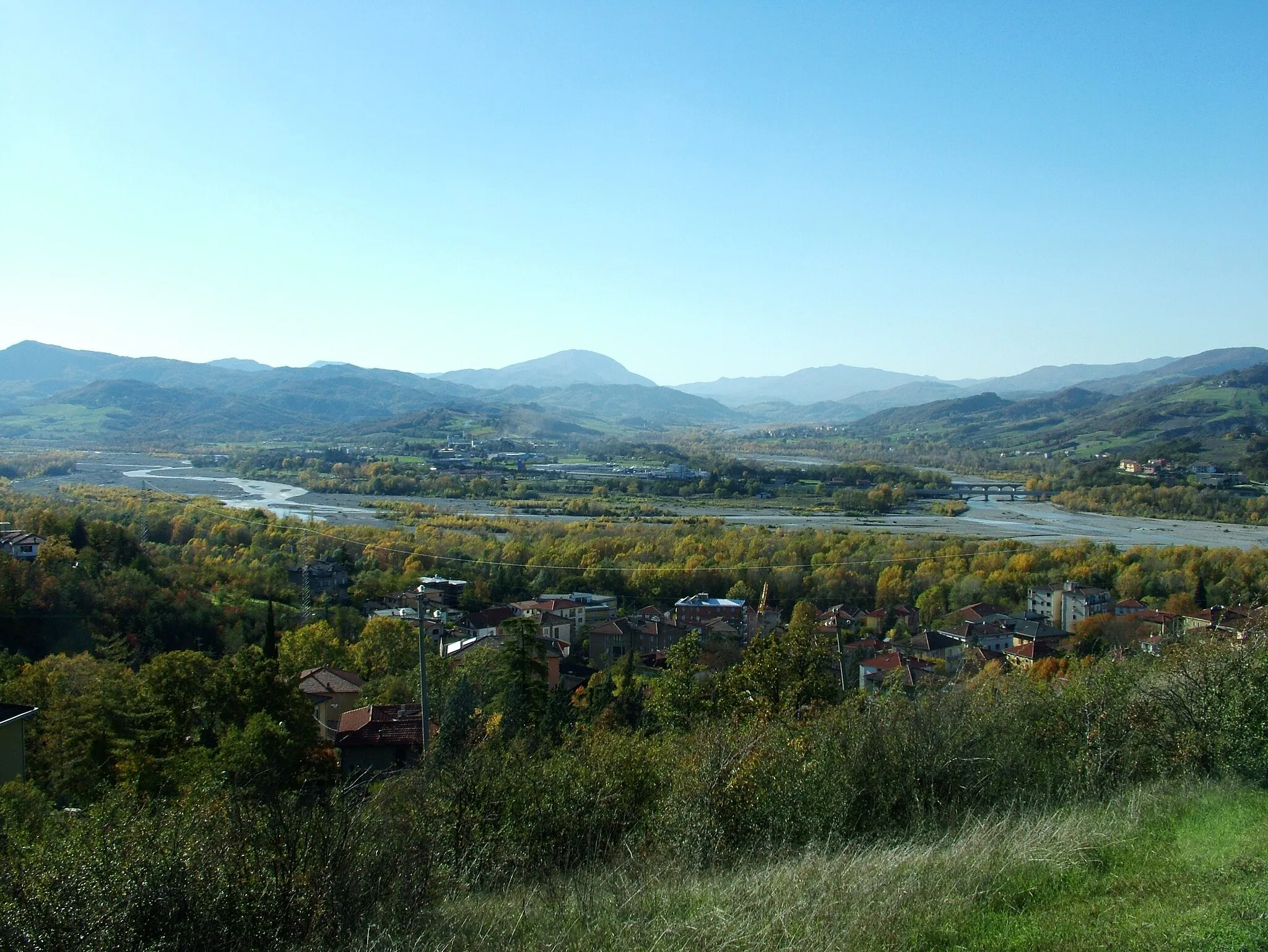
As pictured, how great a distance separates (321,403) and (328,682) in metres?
Answer: 51.3

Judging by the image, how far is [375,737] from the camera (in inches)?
344

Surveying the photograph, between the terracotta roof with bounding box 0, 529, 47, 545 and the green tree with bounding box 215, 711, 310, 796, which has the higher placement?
the terracotta roof with bounding box 0, 529, 47, 545

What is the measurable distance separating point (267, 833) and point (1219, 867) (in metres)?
3.21

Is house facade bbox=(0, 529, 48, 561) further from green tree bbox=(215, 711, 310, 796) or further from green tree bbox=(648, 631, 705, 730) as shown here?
green tree bbox=(648, 631, 705, 730)

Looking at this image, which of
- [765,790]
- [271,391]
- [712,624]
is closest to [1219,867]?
[765,790]

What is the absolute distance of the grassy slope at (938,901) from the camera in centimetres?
259

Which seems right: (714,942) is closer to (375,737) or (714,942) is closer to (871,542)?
(375,737)

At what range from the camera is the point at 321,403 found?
194 ft

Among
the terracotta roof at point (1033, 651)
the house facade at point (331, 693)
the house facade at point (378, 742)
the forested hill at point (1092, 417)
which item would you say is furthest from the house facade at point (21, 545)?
the forested hill at point (1092, 417)

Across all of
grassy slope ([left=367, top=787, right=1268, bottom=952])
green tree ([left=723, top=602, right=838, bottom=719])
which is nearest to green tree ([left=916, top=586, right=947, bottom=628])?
green tree ([left=723, top=602, right=838, bottom=719])

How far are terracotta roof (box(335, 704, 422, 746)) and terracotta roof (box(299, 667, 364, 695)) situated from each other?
1.36 meters

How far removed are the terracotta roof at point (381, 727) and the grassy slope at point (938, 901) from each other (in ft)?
17.7

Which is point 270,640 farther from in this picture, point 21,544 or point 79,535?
point 79,535

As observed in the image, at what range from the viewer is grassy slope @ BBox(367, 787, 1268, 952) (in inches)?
102
